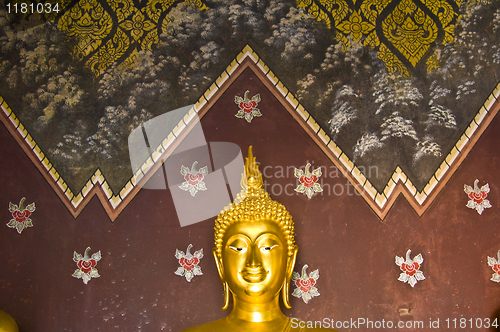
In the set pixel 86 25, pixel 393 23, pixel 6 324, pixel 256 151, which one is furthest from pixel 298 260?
pixel 86 25

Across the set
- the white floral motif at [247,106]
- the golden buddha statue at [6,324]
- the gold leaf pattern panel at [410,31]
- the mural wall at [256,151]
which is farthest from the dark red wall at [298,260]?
the gold leaf pattern panel at [410,31]

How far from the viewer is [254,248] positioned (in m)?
2.42

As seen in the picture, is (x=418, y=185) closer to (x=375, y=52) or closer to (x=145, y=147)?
(x=375, y=52)

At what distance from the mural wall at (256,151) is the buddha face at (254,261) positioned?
1.24 feet

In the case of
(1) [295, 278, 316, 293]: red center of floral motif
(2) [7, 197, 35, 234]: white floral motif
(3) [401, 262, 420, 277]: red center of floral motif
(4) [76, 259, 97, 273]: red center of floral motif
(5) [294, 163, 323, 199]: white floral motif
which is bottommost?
(3) [401, 262, 420, 277]: red center of floral motif

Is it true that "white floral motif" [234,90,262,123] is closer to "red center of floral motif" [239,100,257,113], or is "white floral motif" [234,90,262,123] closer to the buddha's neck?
"red center of floral motif" [239,100,257,113]

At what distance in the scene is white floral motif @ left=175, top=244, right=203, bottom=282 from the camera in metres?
2.79

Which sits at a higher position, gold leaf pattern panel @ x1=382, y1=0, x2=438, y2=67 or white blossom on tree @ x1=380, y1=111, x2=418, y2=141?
gold leaf pattern panel @ x1=382, y1=0, x2=438, y2=67

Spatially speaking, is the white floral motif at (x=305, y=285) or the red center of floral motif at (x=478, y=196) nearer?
the white floral motif at (x=305, y=285)

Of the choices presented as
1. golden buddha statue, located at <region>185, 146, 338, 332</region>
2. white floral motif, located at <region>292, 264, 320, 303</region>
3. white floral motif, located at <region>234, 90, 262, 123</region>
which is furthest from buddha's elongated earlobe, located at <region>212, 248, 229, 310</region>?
white floral motif, located at <region>234, 90, 262, 123</region>

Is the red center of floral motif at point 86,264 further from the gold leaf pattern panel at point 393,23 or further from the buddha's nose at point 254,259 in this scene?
the gold leaf pattern panel at point 393,23

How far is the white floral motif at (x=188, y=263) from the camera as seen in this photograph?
2791 mm

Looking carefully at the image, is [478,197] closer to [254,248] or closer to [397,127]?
[397,127]

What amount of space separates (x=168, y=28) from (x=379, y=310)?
253 cm
